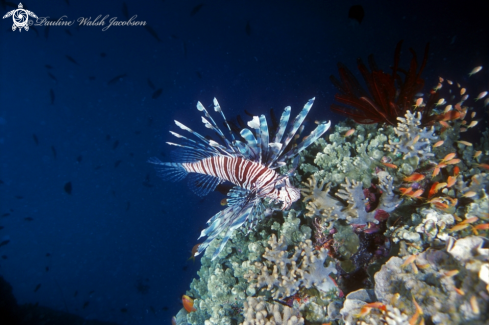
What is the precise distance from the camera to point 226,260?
3871mm

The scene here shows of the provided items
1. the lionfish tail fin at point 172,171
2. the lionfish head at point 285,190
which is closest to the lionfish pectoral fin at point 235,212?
the lionfish head at point 285,190

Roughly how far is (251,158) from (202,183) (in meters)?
1.00

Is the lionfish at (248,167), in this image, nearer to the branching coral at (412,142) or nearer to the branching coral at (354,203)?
the branching coral at (354,203)

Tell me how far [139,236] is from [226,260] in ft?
35.9

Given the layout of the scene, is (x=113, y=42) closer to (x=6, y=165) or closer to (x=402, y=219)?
(x=402, y=219)

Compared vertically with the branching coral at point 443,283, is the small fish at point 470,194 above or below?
above

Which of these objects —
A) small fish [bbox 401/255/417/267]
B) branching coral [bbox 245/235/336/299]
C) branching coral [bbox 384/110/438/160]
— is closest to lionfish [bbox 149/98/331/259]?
branching coral [bbox 245/235/336/299]

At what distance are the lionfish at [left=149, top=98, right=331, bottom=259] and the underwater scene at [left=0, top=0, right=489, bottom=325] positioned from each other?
0.03m

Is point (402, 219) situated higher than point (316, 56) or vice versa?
point (316, 56)

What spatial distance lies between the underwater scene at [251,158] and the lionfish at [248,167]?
0.03 m

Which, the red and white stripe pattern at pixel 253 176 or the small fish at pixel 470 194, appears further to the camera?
the red and white stripe pattern at pixel 253 176

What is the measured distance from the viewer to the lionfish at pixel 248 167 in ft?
8.57

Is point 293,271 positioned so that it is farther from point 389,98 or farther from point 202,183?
point 389,98

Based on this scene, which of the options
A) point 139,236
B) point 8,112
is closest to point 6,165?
point 8,112
